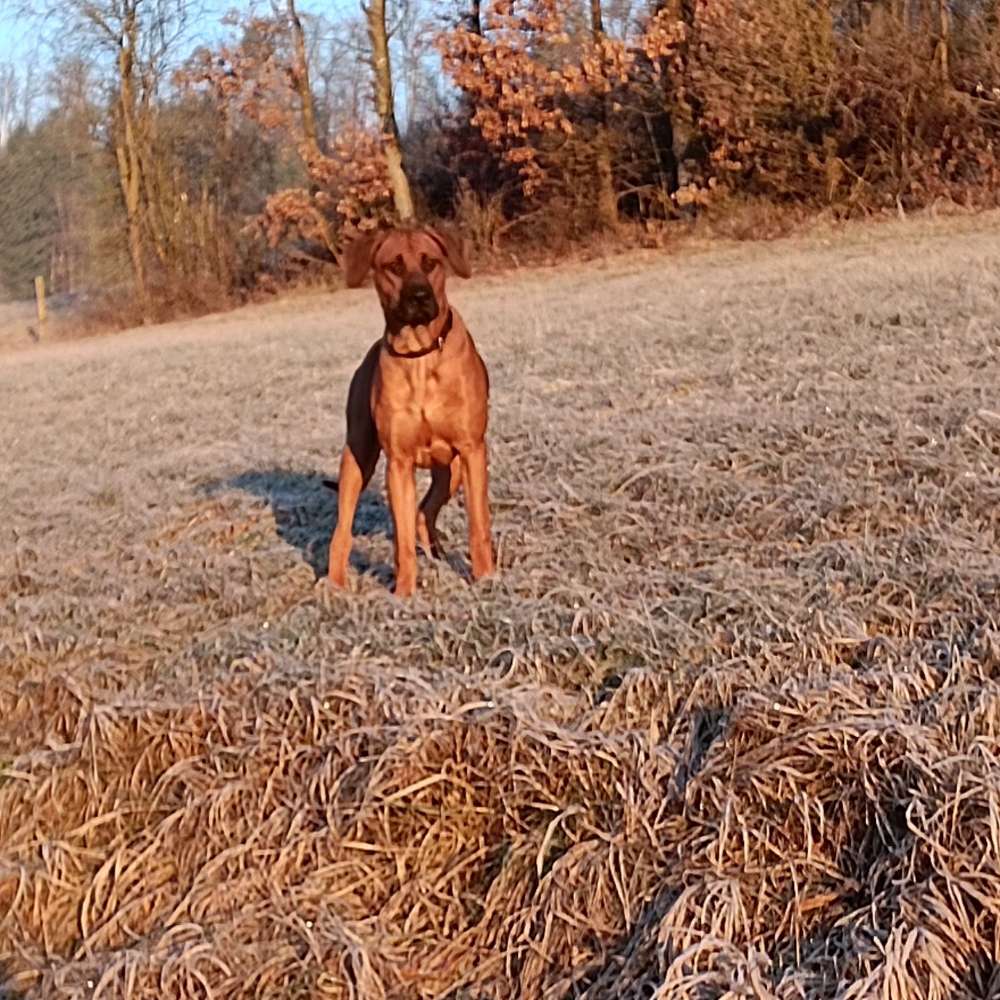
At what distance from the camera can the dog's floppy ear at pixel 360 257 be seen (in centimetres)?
506

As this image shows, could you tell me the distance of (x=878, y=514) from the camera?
5.02 metres

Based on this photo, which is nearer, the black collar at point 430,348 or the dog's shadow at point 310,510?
the black collar at point 430,348

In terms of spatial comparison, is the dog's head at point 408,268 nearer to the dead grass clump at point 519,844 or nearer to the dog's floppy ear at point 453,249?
the dog's floppy ear at point 453,249

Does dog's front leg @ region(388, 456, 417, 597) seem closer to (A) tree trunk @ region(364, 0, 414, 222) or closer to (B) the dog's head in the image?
(B) the dog's head

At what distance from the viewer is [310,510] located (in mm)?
6645

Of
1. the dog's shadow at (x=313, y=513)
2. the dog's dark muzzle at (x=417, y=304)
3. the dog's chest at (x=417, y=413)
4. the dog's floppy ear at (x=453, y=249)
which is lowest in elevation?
the dog's shadow at (x=313, y=513)

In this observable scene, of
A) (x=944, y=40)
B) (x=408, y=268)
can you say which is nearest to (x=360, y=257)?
(x=408, y=268)

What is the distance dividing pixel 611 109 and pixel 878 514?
21.0m

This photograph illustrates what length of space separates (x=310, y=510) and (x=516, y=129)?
19612 millimetres

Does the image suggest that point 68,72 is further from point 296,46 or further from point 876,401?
point 876,401

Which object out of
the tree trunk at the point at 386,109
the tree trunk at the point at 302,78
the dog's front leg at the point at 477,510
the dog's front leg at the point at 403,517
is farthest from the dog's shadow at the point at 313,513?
the tree trunk at the point at 302,78

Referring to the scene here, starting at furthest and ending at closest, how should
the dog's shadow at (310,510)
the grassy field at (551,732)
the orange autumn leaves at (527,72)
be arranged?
the orange autumn leaves at (527,72), the dog's shadow at (310,510), the grassy field at (551,732)

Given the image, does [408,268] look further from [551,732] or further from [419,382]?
[551,732]

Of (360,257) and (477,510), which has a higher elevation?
(360,257)
